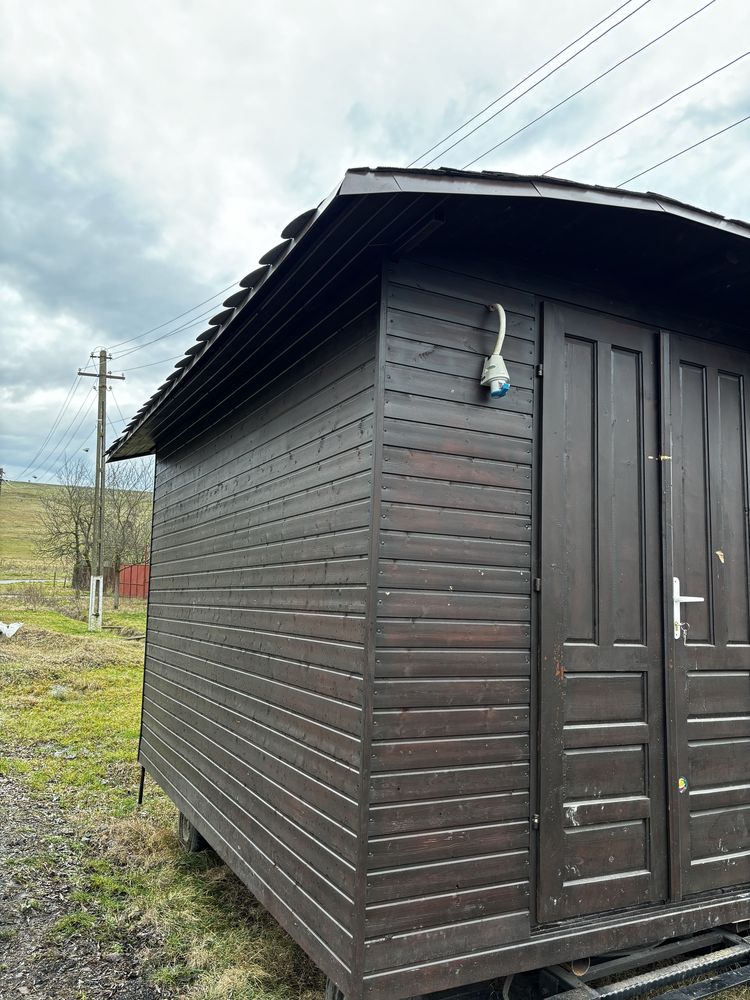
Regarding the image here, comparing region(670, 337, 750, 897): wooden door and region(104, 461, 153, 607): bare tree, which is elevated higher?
region(104, 461, 153, 607): bare tree

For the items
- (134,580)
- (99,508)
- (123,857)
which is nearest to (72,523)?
(134,580)

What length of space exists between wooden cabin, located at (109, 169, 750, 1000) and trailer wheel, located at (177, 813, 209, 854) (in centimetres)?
136

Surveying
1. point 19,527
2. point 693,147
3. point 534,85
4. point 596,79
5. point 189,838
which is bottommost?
point 189,838

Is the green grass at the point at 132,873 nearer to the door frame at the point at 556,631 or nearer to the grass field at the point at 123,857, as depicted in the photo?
the grass field at the point at 123,857

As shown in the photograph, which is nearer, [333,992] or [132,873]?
[333,992]

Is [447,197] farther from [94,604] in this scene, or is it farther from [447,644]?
[94,604]

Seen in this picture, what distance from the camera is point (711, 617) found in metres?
2.92

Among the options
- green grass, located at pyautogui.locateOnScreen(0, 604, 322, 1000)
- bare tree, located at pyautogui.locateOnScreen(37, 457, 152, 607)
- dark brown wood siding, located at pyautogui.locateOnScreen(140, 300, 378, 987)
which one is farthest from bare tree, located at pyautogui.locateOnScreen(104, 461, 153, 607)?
dark brown wood siding, located at pyautogui.locateOnScreen(140, 300, 378, 987)

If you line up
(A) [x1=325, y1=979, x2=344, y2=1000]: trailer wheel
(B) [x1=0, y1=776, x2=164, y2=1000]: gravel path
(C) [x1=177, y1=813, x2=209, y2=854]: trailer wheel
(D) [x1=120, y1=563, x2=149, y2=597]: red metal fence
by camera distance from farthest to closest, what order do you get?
(D) [x1=120, y1=563, x2=149, y2=597]: red metal fence → (C) [x1=177, y1=813, x2=209, y2=854]: trailer wheel → (B) [x1=0, y1=776, x2=164, y2=1000]: gravel path → (A) [x1=325, y1=979, x2=344, y2=1000]: trailer wheel

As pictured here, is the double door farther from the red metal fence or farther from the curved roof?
the red metal fence

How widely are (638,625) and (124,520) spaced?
94.0 ft

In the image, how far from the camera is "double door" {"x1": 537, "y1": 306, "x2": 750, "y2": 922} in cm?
247

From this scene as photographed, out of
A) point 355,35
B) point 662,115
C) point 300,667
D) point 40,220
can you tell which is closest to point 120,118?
point 355,35

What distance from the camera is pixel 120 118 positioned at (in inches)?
314
